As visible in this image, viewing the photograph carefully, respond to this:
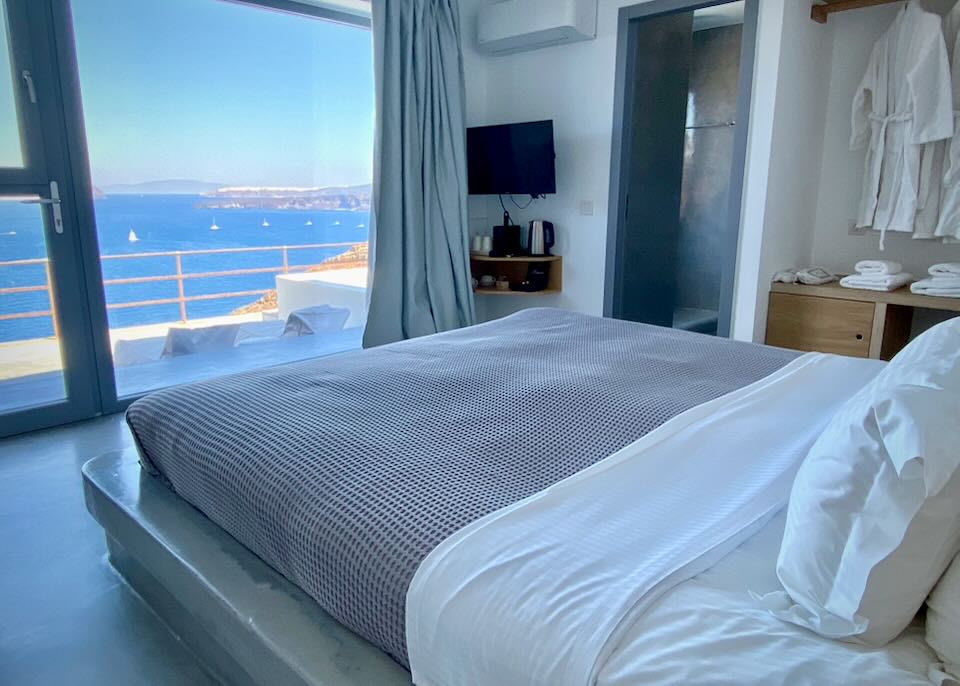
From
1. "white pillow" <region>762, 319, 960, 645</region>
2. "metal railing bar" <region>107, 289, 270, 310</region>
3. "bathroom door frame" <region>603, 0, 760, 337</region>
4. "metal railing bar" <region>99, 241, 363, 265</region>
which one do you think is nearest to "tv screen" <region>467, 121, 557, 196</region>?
"bathroom door frame" <region>603, 0, 760, 337</region>

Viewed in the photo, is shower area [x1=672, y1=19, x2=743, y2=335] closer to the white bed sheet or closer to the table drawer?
the table drawer

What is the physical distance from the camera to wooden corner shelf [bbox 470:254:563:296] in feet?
13.4

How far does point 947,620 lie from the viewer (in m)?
0.74

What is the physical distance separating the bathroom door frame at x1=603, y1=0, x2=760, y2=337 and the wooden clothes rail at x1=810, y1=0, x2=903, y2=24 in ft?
1.17

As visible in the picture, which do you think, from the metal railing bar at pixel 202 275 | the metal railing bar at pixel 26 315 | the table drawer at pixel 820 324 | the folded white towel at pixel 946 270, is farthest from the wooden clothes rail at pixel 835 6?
the metal railing bar at pixel 26 315

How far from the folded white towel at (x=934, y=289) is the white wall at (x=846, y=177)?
1.48 ft

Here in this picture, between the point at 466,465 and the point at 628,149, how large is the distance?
3056 mm

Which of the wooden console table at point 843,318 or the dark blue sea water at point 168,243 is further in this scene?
the wooden console table at point 843,318

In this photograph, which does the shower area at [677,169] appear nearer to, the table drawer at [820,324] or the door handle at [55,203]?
the table drawer at [820,324]

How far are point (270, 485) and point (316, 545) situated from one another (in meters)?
0.19

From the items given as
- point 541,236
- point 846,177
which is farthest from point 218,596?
point 846,177

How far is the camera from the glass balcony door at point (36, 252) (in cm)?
271

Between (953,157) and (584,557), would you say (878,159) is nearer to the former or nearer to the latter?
(953,157)

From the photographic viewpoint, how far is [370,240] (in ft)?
12.3
